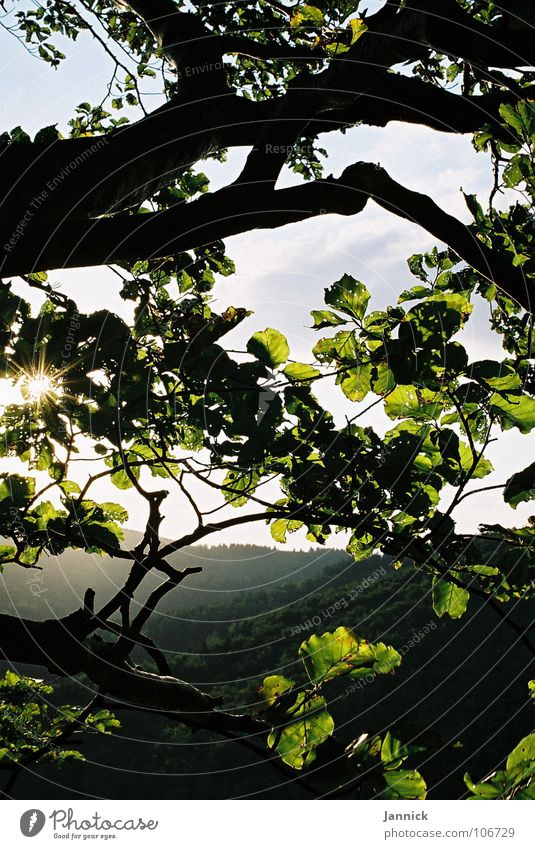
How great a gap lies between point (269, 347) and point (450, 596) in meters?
1.49

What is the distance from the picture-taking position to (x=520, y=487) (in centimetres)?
259

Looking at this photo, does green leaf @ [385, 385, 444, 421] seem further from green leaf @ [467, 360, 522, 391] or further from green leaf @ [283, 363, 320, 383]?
green leaf @ [283, 363, 320, 383]

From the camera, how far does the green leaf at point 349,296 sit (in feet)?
8.80

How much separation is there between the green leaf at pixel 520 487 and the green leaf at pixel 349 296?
992 millimetres

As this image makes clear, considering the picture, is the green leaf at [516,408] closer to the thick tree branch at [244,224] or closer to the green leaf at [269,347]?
the thick tree branch at [244,224]

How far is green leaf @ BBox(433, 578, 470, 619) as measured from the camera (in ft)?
9.17

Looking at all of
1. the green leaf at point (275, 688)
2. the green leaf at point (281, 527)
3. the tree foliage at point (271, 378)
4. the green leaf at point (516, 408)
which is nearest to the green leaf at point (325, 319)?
the tree foliage at point (271, 378)

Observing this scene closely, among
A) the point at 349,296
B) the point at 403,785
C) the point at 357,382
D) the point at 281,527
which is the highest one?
the point at 349,296

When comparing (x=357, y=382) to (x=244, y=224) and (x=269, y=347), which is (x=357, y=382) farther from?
(x=244, y=224)


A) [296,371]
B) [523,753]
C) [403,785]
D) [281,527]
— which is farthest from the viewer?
[281,527]

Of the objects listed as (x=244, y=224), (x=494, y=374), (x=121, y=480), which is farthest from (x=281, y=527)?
(x=244, y=224)
